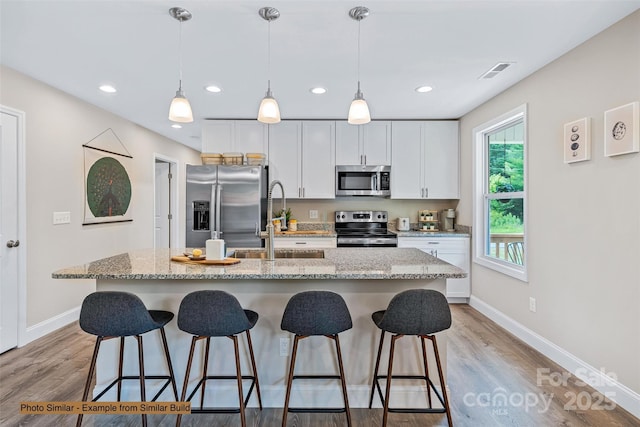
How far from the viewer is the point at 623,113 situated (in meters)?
2.11

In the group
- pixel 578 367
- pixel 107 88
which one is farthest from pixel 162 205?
pixel 578 367

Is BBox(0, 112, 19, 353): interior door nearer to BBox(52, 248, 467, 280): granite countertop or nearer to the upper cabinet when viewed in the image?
BBox(52, 248, 467, 280): granite countertop

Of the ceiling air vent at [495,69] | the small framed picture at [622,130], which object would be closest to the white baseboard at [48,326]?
the ceiling air vent at [495,69]

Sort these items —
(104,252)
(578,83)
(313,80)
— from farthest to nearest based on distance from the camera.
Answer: (104,252)
(313,80)
(578,83)

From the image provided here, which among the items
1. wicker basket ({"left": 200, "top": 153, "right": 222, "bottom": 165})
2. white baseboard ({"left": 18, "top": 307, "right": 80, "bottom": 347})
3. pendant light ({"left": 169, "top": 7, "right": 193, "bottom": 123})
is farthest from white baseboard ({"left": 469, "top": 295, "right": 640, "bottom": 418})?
white baseboard ({"left": 18, "top": 307, "right": 80, "bottom": 347})

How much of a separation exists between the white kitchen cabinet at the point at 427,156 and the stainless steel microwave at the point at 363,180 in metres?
0.11

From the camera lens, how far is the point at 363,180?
464 centimetres

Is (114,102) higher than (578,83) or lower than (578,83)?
higher

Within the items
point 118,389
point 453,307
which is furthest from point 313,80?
point 453,307

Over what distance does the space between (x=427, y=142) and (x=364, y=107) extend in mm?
2807

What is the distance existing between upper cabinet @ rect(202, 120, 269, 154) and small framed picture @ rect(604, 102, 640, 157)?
3532mm

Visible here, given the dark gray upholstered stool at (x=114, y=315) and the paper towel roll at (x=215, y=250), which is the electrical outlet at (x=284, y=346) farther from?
the dark gray upholstered stool at (x=114, y=315)

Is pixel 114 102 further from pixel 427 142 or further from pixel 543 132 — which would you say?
pixel 543 132

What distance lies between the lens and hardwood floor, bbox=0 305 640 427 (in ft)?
6.62
